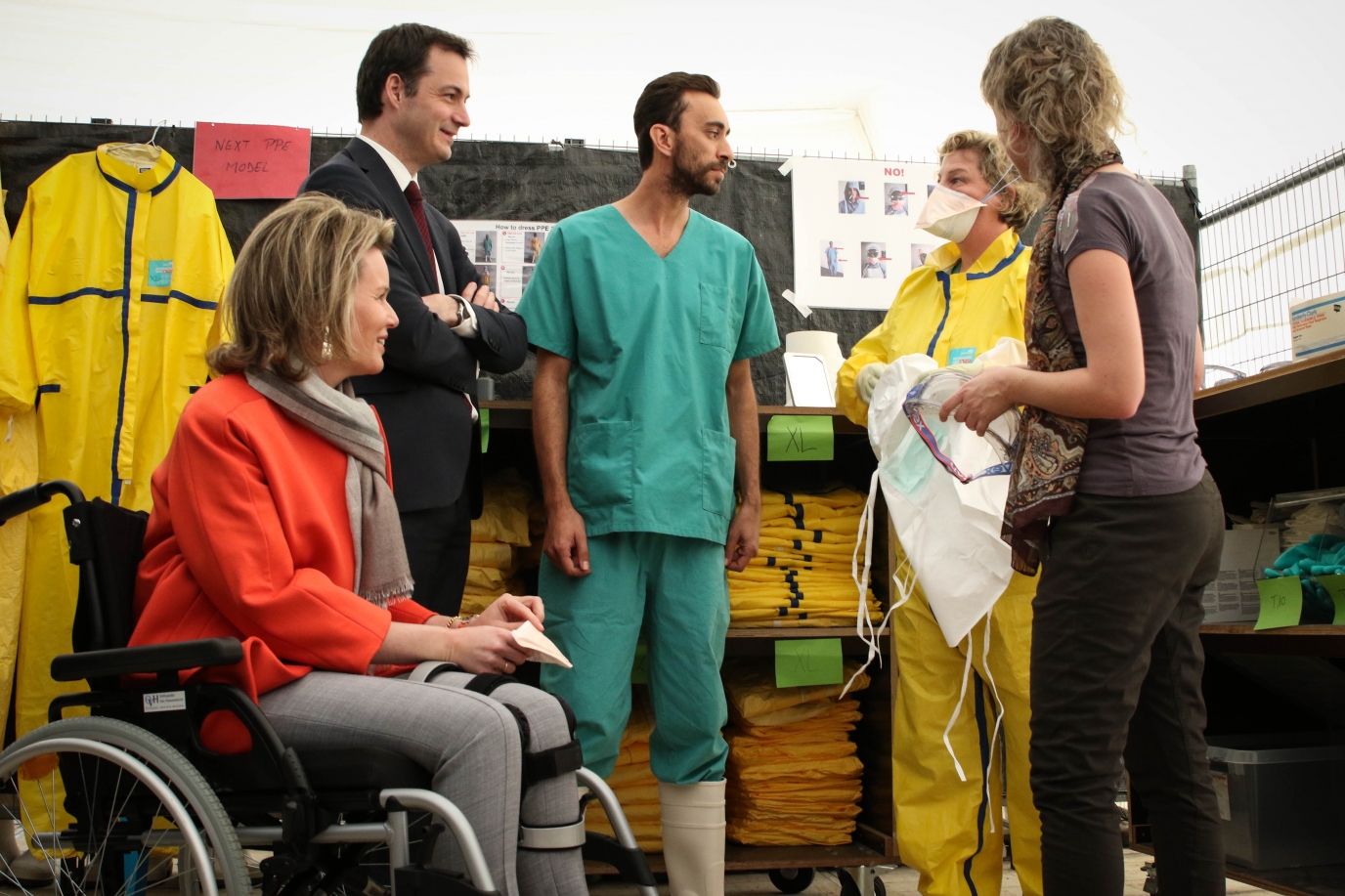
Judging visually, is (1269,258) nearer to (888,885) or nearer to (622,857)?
(888,885)

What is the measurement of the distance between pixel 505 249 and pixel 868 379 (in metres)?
1.35

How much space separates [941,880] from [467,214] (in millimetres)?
2235

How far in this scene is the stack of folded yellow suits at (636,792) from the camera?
2564 mm

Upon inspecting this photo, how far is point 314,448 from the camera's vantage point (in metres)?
1.45

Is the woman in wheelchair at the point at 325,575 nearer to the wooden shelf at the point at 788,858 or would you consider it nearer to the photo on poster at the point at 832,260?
the wooden shelf at the point at 788,858

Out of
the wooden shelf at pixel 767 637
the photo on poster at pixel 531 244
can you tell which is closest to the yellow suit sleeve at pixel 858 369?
the wooden shelf at pixel 767 637

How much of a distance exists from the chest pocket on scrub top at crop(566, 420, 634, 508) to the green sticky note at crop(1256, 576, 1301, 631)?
1.27 m

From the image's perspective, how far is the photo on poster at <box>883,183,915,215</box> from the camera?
11.2 ft

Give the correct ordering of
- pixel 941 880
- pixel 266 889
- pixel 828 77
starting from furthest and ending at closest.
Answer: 1. pixel 828 77
2. pixel 941 880
3. pixel 266 889

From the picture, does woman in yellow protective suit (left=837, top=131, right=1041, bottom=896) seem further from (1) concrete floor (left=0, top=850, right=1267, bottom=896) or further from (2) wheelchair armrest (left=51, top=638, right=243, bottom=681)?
(2) wheelchair armrest (left=51, top=638, right=243, bottom=681)

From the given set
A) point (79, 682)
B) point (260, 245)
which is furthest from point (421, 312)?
point (79, 682)

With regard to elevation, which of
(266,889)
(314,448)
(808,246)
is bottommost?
(266,889)

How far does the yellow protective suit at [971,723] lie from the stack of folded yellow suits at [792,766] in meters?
0.24

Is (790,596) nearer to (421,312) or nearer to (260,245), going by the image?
(421,312)
